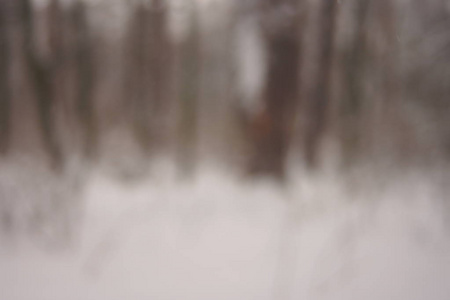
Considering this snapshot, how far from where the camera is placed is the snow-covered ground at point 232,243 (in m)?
0.42

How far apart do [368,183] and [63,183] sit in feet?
1.11

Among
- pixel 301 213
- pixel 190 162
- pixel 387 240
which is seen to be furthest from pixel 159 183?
pixel 387 240

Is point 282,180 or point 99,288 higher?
point 282,180

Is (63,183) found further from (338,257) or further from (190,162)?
(338,257)

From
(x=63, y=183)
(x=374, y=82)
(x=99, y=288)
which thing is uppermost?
(x=374, y=82)

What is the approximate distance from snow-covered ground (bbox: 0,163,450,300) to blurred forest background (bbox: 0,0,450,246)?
27 mm

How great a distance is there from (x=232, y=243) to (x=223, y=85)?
0.17m

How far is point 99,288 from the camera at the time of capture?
0.42 metres

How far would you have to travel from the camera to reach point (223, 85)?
0.41 m

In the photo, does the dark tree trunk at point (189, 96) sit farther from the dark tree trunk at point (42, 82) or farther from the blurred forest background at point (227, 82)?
the dark tree trunk at point (42, 82)

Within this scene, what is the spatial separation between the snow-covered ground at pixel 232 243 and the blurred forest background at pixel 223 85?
3cm

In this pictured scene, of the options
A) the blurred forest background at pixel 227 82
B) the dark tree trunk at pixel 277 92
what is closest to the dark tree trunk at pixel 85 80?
the blurred forest background at pixel 227 82

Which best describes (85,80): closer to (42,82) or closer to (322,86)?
(42,82)

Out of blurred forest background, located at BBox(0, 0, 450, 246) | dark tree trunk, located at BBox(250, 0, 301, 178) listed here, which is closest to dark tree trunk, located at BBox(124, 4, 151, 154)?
blurred forest background, located at BBox(0, 0, 450, 246)
